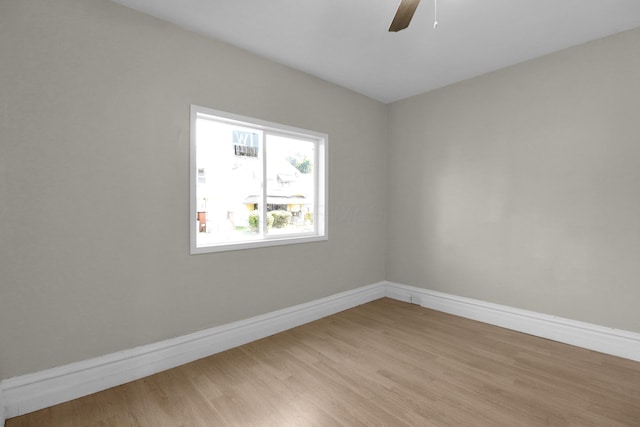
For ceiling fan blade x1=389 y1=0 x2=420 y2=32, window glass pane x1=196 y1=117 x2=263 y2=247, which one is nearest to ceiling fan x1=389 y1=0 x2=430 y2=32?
ceiling fan blade x1=389 y1=0 x2=420 y2=32

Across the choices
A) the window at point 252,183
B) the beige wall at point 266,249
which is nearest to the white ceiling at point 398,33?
the beige wall at point 266,249

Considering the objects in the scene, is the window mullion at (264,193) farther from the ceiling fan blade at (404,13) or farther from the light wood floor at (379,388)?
the ceiling fan blade at (404,13)

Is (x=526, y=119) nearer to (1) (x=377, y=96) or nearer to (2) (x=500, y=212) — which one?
(2) (x=500, y=212)

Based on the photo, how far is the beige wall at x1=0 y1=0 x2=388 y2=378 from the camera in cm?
187

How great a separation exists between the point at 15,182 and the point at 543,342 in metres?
4.45

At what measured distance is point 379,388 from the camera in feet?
7.04

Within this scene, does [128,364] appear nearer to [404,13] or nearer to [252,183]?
[252,183]

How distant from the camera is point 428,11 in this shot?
2.27m

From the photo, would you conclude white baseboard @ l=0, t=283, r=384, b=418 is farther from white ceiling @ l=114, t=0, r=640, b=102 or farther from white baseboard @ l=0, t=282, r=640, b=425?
white ceiling @ l=114, t=0, r=640, b=102

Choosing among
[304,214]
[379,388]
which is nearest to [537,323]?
[379,388]

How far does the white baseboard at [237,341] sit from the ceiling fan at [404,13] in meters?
2.69

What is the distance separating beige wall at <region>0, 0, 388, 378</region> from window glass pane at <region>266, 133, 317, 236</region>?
0.39 m

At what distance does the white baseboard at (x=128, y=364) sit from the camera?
1.88 meters

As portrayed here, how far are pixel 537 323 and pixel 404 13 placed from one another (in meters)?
3.17
